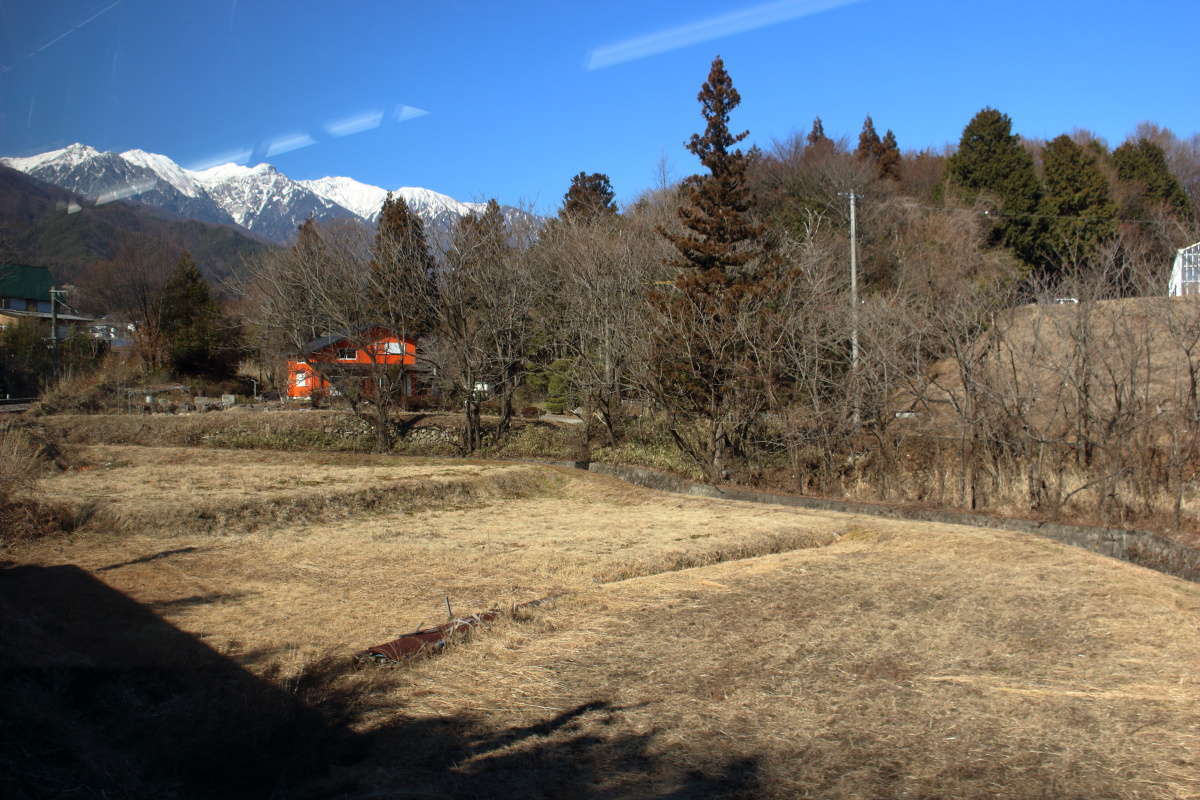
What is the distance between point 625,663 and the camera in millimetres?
5781

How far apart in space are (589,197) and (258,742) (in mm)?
37978

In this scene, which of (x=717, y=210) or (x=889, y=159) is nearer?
(x=717, y=210)

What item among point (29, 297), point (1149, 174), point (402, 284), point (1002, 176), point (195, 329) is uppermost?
point (1149, 174)

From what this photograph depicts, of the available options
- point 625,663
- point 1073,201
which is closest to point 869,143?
point 1073,201

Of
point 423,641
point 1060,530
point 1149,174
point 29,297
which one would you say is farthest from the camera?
point 29,297

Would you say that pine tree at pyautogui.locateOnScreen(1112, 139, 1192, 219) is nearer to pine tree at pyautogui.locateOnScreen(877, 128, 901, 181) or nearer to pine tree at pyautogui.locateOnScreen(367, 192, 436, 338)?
pine tree at pyautogui.locateOnScreen(877, 128, 901, 181)

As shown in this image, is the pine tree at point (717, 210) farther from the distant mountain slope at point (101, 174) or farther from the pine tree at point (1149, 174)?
the pine tree at point (1149, 174)

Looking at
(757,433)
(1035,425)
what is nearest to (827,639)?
(1035,425)

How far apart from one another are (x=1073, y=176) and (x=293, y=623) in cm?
3779

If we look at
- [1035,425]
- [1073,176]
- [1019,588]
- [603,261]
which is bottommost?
[1019,588]

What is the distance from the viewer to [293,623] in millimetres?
6883

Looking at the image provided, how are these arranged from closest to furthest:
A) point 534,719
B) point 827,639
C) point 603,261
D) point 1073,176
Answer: point 534,719, point 827,639, point 603,261, point 1073,176

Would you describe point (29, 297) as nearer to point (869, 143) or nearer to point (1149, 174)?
point (869, 143)

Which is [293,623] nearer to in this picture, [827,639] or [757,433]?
[827,639]
